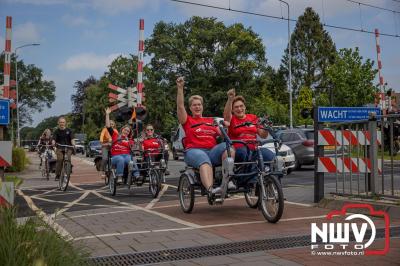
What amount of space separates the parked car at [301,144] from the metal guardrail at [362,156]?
346 inches

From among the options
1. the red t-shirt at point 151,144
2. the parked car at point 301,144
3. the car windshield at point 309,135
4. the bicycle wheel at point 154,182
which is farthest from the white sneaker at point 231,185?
the car windshield at point 309,135

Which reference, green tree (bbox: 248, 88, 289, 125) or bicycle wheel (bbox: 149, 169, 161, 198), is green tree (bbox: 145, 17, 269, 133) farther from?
bicycle wheel (bbox: 149, 169, 161, 198)

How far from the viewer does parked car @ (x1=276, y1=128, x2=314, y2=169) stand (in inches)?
694

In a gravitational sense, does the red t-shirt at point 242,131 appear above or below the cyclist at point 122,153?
above

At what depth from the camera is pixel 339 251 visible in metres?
4.88

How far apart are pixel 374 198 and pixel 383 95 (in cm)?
1602

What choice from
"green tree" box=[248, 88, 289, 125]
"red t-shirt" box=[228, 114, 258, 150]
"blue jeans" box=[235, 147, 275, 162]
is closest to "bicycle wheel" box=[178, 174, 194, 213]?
"blue jeans" box=[235, 147, 275, 162]

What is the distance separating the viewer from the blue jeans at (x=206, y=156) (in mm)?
7320

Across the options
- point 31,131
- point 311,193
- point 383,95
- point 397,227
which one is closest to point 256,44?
point 383,95

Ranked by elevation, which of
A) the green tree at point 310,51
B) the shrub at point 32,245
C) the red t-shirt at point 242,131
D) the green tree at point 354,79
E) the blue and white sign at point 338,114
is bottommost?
the shrub at point 32,245

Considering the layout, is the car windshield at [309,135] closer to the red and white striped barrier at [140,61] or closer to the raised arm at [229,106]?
the red and white striped barrier at [140,61]

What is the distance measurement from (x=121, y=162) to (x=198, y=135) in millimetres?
4020

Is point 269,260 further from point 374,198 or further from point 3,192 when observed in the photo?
point 374,198

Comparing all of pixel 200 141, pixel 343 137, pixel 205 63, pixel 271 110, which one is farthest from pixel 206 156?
pixel 205 63
